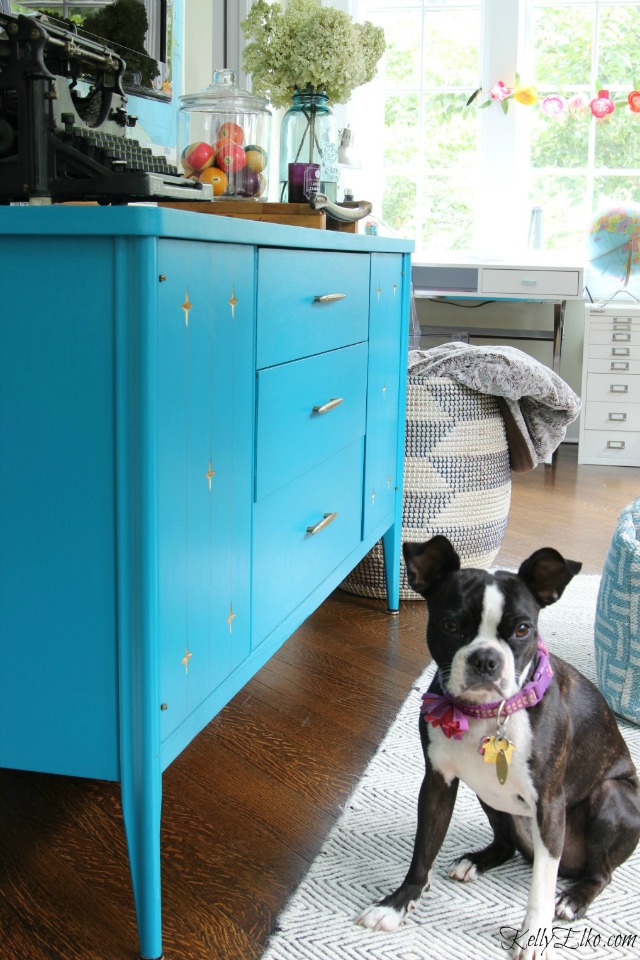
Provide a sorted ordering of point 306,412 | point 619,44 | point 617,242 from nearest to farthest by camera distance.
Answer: point 306,412 → point 617,242 → point 619,44

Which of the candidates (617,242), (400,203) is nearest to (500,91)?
(400,203)

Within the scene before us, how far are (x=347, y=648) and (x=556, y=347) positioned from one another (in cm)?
244

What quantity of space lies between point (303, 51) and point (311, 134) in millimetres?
159

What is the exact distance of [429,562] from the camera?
3.99 feet

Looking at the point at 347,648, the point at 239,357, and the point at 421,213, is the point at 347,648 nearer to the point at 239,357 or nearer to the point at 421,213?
the point at 239,357

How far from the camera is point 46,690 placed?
116 centimetres

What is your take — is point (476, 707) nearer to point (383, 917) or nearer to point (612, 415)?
point (383, 917)

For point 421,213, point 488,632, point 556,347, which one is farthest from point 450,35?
point 488,632

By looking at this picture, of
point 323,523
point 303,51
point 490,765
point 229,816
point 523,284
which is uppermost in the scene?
point 303,51

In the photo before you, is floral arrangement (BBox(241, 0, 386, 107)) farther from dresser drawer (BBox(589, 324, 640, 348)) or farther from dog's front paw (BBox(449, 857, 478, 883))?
dresser drawer (BBox(589, 324, 640, 348))

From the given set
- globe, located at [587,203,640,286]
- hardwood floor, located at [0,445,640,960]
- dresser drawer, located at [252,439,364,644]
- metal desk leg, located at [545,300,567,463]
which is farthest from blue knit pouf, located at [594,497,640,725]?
globe, located at [587,203,640,286]

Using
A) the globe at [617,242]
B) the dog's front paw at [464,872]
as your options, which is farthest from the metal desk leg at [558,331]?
the dog's front paw at [464,872]

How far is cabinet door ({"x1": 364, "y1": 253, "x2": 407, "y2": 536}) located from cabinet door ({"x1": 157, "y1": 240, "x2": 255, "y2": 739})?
0.75 meters

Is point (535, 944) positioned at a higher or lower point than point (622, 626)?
lower
